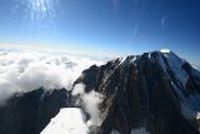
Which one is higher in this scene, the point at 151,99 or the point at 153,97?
the point at 153,97

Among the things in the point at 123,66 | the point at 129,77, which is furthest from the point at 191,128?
the point at 123,66

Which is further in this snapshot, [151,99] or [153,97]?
[153,97]

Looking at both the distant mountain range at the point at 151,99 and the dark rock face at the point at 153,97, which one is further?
the dark rock face at the point at 153,97

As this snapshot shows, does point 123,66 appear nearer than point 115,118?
No

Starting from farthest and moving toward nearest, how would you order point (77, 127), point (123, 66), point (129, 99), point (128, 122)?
point (123, 66)
point (129, 99)
point (128, 122)
point (77, 127)

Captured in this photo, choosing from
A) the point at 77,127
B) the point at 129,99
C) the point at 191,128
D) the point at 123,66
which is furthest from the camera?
the point at 123,66

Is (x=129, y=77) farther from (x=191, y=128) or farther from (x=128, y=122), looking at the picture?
(x=191, y=128)

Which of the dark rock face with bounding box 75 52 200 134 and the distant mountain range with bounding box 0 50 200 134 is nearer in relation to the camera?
the distant mountain range with bounding box 0 50 200 134

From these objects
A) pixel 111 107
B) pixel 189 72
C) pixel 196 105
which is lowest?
pixel 111 107
